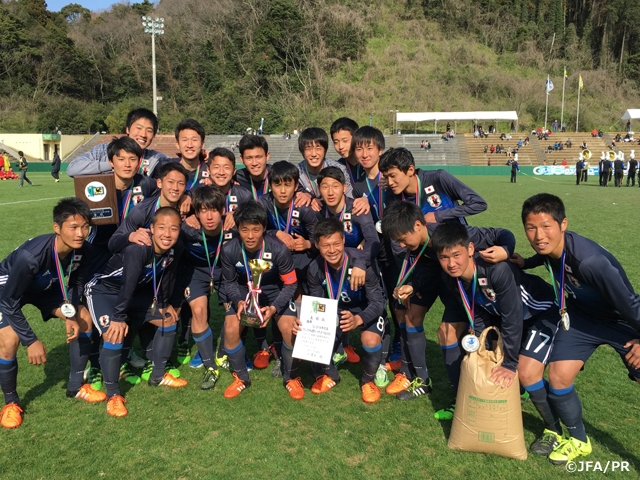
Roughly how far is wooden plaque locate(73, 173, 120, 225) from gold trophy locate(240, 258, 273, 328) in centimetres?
146

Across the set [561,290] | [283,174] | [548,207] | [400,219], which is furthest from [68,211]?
[561,290]

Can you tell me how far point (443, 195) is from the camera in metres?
4.36

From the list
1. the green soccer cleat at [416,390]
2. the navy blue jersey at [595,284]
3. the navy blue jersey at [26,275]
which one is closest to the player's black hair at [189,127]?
the navy blue jersey at [26,275]

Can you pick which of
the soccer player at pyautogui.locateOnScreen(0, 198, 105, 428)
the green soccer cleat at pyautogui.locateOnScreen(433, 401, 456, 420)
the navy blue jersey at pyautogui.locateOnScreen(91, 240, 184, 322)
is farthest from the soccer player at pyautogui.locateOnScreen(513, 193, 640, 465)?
the soccer player at pyautogui.locateOnScreen(0, 198, 105, 428)

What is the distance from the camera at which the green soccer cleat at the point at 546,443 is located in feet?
10.7

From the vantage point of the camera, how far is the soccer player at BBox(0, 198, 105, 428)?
12.0ft

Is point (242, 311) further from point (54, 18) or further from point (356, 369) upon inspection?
point (54, 18)

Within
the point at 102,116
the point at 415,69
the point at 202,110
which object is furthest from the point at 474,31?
the point at 102,116

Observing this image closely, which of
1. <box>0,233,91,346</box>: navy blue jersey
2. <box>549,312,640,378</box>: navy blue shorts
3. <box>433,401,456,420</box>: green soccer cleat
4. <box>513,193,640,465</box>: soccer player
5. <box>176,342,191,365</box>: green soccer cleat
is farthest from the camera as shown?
<box>176,342,191,365</box>: green soccer cleat

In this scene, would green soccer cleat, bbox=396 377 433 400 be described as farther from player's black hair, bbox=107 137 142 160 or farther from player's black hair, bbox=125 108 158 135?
player's black hair, bbox=125 108 158 135

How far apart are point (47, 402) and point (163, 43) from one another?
7498 centimetres

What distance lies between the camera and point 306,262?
→ 15.9 ft

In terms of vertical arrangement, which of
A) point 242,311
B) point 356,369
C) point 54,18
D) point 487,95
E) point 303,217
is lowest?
point 356,369

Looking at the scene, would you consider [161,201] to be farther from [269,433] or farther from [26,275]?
[269,433]
